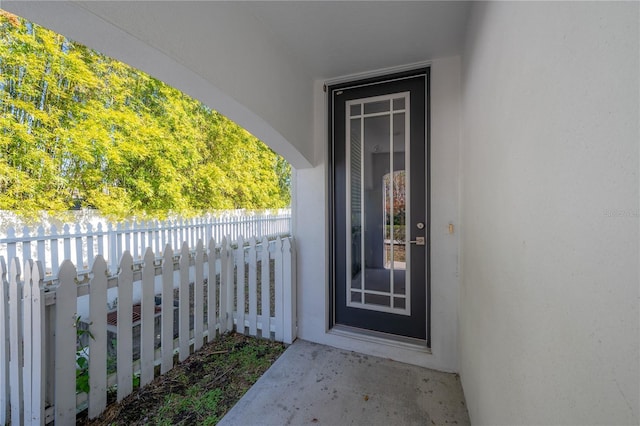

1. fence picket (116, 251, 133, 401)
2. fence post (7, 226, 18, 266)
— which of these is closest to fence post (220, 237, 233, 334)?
→ fence picket (116, 251, 133, 401)

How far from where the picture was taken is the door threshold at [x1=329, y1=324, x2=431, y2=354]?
2.38 metres

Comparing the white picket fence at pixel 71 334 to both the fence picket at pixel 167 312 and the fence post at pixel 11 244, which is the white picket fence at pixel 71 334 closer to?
the fence picket at pixel 167 312

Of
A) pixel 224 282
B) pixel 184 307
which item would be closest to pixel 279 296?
pixel 224 282

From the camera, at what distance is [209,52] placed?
1520mm

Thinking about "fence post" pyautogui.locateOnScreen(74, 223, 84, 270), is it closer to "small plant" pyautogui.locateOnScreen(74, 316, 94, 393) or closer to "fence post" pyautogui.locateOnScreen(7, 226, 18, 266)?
"fence post" pyautogui.locateOnScreen(7, 226, 18, 266)

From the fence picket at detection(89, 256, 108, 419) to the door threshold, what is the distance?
1784mm

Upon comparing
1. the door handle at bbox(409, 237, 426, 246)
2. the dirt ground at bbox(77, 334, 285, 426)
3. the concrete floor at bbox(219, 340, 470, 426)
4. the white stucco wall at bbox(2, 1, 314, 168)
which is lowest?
the concrete floor at bbox(219, 340, 470, 426)

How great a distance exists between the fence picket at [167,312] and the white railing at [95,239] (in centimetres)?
21

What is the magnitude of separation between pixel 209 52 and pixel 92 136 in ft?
18.1

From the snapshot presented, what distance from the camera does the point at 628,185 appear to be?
1.46 ft

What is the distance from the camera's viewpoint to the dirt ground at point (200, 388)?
171cm

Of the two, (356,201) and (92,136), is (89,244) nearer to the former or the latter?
(92,136)

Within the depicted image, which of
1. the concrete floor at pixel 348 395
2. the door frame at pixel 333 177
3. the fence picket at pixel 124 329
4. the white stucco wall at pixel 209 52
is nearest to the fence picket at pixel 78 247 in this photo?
the fence picket at pixel 124 329

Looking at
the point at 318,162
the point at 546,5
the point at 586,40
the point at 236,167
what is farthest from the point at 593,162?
the point at 236,167
